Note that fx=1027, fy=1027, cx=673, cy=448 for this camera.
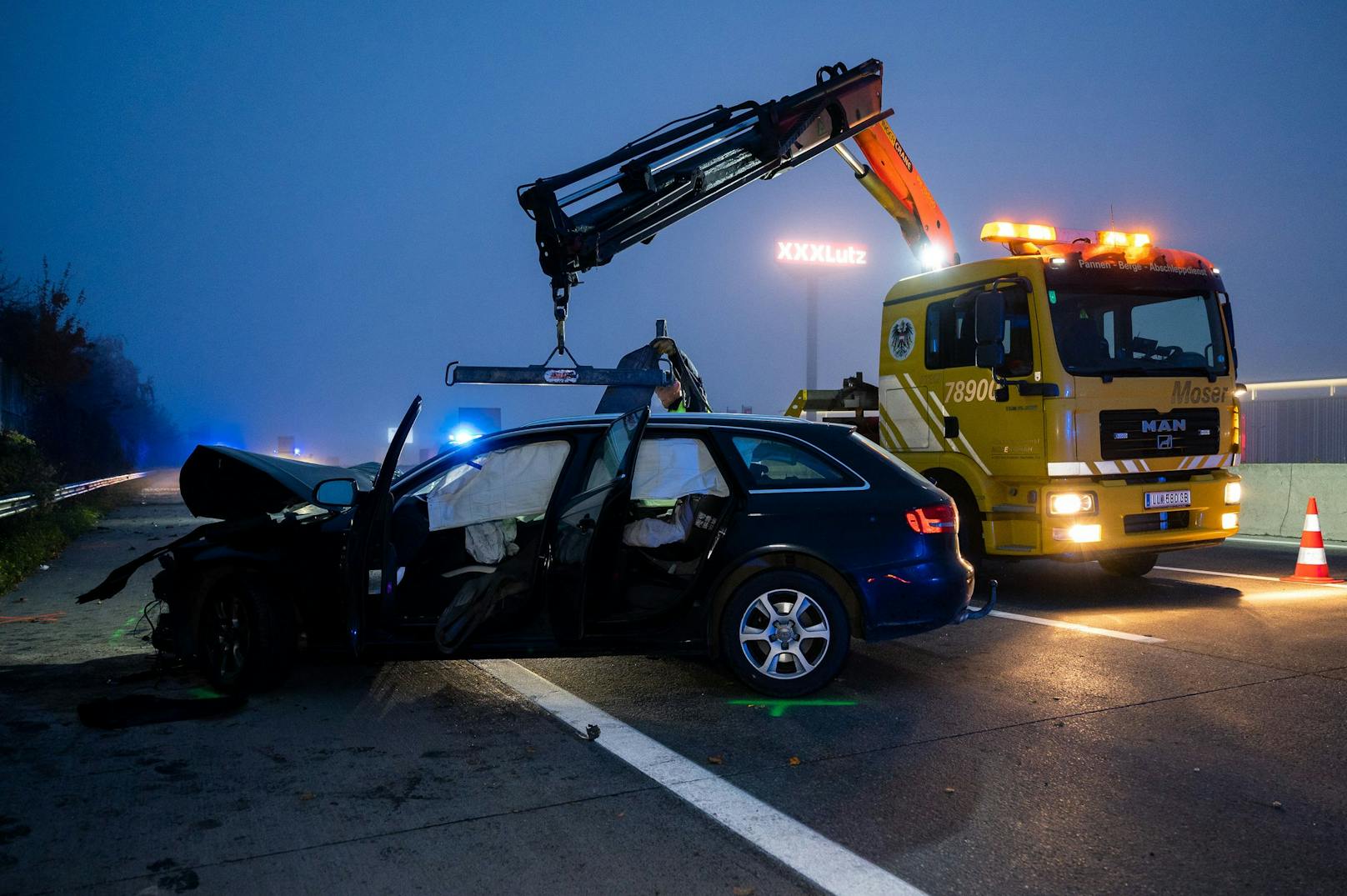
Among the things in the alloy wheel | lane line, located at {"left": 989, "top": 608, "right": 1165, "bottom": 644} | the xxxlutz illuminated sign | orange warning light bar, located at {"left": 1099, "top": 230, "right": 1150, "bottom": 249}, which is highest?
the xxxlutz illuminated sign

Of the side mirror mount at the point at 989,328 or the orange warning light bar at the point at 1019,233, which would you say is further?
the orange warning light bar at the point at 1019,233

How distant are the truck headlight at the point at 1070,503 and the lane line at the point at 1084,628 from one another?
91 centimetres

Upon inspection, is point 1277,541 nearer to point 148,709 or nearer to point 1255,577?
point 1255,577

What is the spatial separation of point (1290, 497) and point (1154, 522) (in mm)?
6619

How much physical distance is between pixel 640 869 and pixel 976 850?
1111 mm

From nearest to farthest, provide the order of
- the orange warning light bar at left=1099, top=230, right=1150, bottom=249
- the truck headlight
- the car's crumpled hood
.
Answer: the car's crumpled hood
the truck headlight
the orange warning light bar at left=1099, top=230, right=1150, bottom=249

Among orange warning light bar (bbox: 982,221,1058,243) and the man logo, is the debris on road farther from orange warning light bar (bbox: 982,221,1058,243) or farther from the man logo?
orange warning light bar (bbox: 982,221,1058,243)

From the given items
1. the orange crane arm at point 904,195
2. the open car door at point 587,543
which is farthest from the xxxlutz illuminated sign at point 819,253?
the open car door at point 587,543

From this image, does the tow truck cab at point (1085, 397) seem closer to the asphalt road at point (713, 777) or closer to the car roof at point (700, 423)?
the asphalt road at point (713, 777)

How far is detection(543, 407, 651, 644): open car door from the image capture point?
5.12 metres

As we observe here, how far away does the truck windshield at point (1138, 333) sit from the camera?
27.8ft

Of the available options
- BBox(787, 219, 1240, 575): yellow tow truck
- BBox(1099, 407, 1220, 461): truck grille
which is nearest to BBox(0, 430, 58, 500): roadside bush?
BBox(787, 219, 1240, 575): yellow tow truck

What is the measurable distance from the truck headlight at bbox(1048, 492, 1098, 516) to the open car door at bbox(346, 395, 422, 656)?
17.6 feet

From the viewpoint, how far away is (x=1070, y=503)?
827 centimetres
